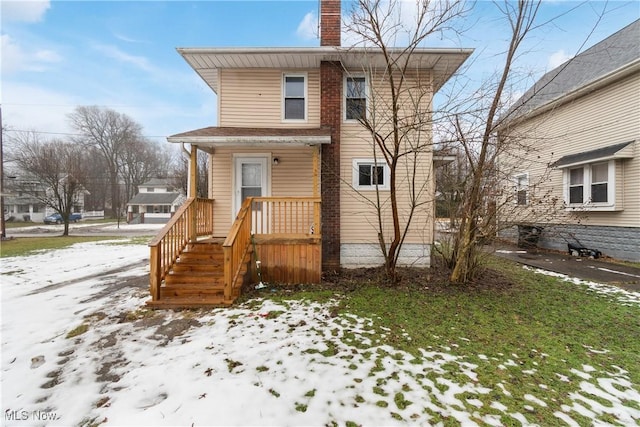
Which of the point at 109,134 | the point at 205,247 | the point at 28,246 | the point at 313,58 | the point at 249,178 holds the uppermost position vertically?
the point at 109,134

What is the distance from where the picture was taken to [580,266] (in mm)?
8258

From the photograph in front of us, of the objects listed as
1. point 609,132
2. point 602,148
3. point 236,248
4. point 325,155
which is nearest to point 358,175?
point 325,155

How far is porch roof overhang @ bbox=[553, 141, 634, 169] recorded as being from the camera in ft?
28.2

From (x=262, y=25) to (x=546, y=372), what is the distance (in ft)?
37.6

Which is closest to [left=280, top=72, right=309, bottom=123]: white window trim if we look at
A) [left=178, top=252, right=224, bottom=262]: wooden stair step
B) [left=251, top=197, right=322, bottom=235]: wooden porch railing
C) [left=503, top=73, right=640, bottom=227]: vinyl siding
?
[left=251, top=197, right=322, bottom=235]: wooden porch railing

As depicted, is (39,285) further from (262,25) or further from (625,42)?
(625,42)

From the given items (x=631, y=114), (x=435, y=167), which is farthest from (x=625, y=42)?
(x=435, y=167)

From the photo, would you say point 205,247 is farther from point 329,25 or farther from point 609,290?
point 609,290

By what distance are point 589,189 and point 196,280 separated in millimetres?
12845

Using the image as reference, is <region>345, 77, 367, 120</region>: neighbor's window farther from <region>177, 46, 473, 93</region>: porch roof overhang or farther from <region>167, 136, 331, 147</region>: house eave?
<region>167, 136, 331, 147</region>: house eave

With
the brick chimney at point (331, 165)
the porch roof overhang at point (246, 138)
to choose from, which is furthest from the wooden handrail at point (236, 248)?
the brick chimney at point (331, 165)

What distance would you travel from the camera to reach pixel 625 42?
9789 millimetres

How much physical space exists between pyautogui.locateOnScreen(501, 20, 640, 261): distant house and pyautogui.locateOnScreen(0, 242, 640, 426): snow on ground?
22.1ft

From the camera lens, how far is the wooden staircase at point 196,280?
4.91 metres
